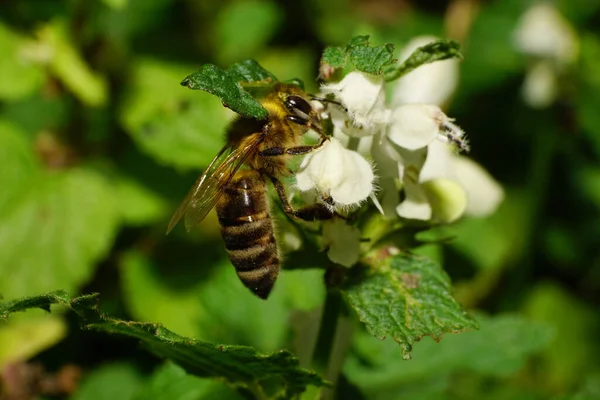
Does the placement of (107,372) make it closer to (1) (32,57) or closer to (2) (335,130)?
(1) (32,57)

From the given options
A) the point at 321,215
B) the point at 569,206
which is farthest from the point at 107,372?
the point at 569,206

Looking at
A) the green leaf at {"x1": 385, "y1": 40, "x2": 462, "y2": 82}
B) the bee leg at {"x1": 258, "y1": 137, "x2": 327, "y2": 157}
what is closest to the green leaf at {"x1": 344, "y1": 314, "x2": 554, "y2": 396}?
the bee leg at {"x1": 258, "y1": 137, "x2": 327, "y2": 157}

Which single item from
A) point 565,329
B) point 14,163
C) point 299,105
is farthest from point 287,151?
point 565,329

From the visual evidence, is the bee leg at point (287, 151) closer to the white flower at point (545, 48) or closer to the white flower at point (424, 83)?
the white flower at point (424, 83)

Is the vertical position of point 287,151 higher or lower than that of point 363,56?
lower

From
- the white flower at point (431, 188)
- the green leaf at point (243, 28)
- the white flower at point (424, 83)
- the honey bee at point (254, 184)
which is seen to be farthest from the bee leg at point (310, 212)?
the green leaf at point (243, 28)

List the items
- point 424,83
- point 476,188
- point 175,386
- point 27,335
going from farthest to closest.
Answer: point 27,335
point 476,188
point 424,83
point 175,386

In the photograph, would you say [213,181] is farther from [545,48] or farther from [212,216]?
[545,48]

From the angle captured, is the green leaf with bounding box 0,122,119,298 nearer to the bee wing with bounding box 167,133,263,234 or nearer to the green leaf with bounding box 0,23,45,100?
the green leaf with bounding box 0,23,45,100
